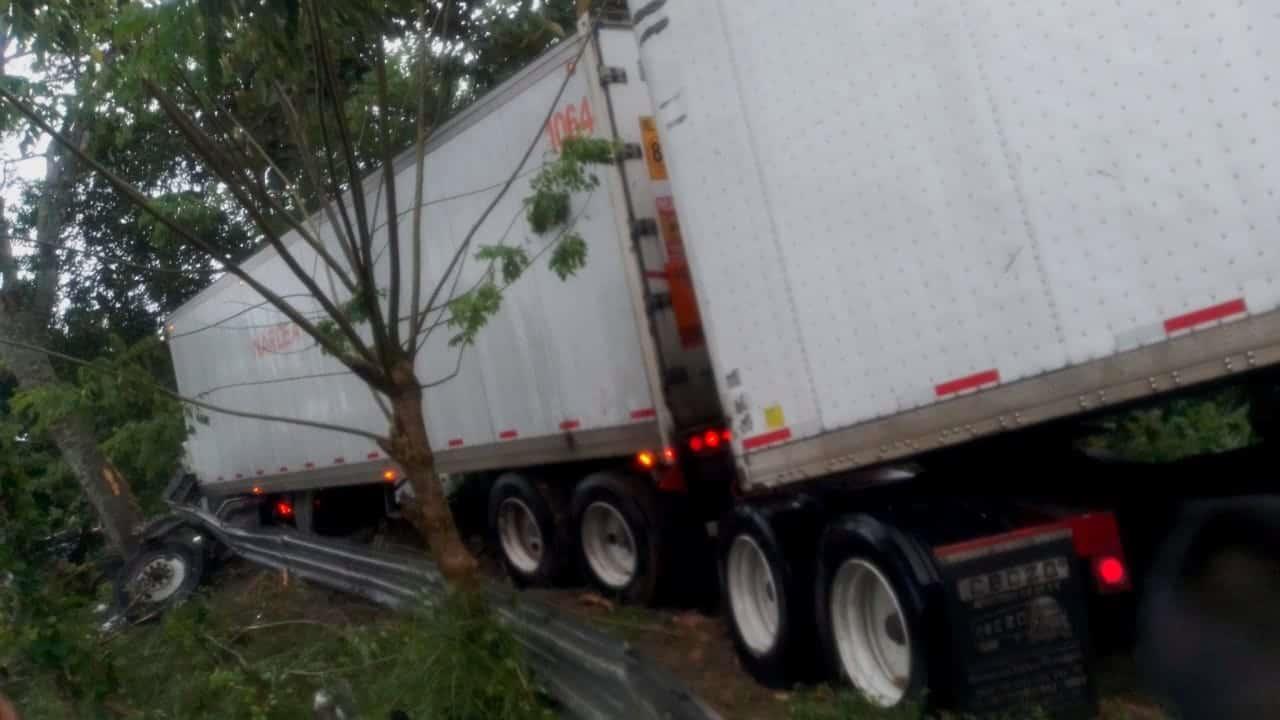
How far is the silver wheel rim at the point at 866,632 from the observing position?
5930 mm

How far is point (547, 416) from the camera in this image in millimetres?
9719

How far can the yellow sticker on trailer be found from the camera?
8.46 meters

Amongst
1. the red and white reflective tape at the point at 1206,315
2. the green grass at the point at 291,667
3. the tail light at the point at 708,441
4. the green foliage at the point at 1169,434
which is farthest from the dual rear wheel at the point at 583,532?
the red and white reflective tape at the point at 1206,315

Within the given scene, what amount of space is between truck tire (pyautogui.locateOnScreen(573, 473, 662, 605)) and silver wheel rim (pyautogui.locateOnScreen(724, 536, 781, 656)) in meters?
1.60

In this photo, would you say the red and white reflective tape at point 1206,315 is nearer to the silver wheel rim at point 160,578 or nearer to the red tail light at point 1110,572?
the red tail light at point 1110,572

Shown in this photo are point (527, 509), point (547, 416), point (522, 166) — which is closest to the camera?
point (522, 166)

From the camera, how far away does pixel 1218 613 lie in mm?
4914

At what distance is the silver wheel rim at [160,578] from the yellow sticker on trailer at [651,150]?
7.37m

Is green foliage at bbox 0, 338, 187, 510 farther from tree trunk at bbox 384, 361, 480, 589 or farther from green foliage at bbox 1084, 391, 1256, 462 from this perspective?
green foliage at bbox 1084, 391, 1256, 462

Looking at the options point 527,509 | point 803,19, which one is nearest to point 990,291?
point 803,19

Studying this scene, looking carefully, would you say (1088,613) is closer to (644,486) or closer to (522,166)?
(644,486)

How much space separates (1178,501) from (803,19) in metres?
2.65

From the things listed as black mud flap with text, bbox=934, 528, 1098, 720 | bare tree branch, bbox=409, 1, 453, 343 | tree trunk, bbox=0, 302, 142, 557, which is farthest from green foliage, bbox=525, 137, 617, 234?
tree trunk, bbox=0, 302, 142, 557

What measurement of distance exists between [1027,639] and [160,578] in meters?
10.2
